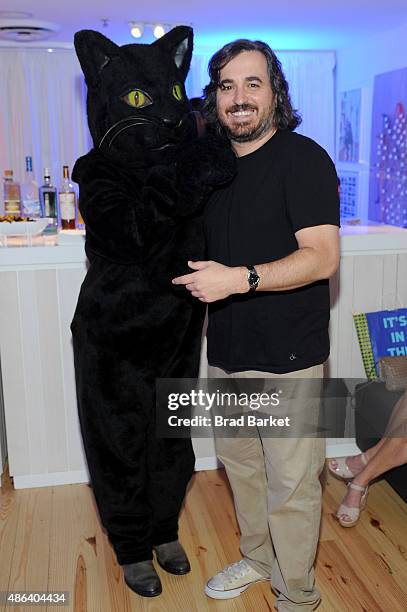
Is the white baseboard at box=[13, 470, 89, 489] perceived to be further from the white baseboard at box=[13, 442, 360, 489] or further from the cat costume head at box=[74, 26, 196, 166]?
the cat costume head at box=[74, 26, 196, 166]

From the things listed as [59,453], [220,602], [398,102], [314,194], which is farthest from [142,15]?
[220,602]

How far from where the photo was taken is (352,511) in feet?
7.05

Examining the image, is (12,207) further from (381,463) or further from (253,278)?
(381,463)

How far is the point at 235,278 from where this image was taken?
1.44 meters

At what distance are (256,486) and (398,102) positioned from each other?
4.90 metres

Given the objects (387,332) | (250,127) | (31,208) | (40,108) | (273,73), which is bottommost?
(387,332)

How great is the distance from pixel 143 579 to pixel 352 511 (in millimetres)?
755

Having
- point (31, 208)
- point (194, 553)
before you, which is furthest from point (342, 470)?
point (31, 208)

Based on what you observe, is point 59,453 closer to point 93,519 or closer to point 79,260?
point 93,519

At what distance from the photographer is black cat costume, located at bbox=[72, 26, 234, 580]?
1530 mm

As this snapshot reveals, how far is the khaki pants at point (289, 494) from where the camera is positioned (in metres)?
1.56

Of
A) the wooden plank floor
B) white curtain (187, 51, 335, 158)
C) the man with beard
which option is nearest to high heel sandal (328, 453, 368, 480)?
the wooden plank floor

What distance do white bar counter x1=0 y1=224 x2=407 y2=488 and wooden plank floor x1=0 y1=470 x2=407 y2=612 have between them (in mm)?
140

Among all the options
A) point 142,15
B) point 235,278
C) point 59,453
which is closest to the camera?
point 235,278
